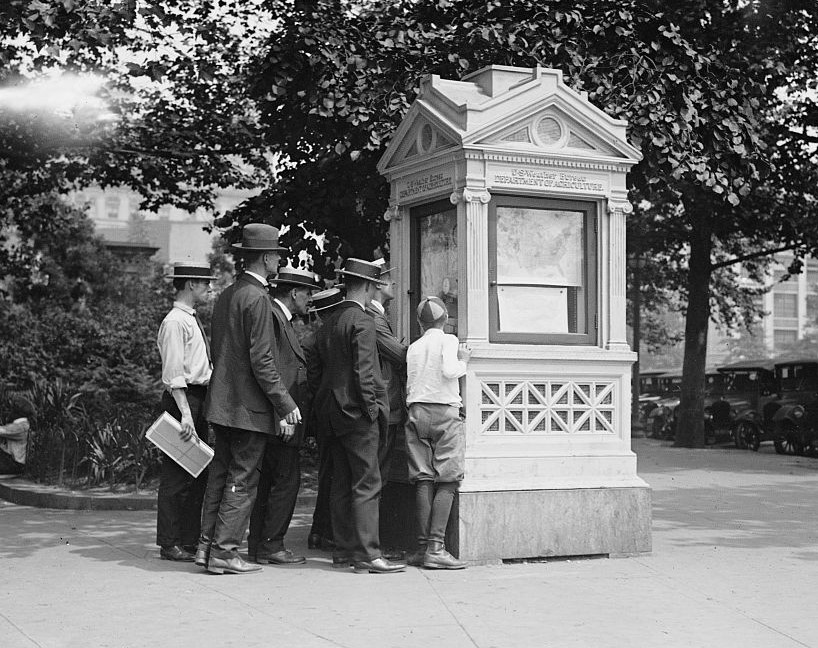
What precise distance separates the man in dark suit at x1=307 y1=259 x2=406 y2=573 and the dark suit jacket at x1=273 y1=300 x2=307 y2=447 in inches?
6.8

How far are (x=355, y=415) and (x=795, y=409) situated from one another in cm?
1854

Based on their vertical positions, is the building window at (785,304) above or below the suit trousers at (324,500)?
above

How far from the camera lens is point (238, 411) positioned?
7629 mm

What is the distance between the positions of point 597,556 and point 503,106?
3314 mm

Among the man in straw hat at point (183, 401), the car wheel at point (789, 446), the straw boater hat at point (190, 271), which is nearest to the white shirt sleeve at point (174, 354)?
the man in straw hat at point (183, 401)

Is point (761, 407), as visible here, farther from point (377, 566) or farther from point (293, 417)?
point (293, 417)

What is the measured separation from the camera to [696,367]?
25.3 m

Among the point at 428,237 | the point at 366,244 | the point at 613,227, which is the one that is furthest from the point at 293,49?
the point at 613,227

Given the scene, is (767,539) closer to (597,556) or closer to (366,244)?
(597,556)

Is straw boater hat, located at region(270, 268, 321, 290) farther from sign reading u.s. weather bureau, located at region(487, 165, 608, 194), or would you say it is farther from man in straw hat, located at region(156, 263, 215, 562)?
sign reading u.s. weather bureau, located at region(487, 165, 608, 194)

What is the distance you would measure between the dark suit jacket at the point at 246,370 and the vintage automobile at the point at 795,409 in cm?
1851

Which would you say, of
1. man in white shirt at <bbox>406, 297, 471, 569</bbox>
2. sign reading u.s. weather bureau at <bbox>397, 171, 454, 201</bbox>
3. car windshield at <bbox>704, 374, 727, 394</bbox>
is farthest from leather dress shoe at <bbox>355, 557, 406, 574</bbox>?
car windshield at <bbox>704, 374, 727, 394</bbox>

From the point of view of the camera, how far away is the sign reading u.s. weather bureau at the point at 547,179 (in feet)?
27.5

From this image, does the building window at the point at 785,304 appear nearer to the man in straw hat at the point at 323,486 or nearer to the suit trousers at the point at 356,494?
the man in straw hat at the point at 323,486
